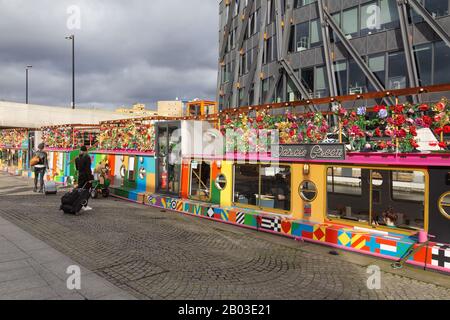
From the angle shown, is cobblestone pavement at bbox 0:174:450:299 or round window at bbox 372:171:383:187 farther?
round window at bbox 372:171:383:187

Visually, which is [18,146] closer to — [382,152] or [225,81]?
[225,81]

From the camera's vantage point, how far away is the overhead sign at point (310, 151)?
8281 millimetres

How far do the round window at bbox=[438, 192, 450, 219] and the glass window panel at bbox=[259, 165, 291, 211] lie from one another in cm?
369

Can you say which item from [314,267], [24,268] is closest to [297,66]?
[314,267]

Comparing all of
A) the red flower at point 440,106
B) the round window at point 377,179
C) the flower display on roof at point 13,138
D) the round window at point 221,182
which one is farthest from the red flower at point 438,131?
the flower display on roof at point 13,138

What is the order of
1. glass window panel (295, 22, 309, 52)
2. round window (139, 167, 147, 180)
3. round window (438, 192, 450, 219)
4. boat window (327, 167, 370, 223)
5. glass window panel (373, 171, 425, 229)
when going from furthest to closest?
glass window panel (295, 22, 309, 52)
round window (139, 167, 147, 180)
boat window (327, 167, 370, 223)
glass window panel (373, 171, 425, 229)
round window (438, 192, 450, 219)

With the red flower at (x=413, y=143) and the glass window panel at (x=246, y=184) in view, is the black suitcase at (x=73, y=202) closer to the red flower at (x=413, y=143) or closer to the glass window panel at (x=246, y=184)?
the glass window panel at (x=246, y=184)

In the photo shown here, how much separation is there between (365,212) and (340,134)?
2.04 m

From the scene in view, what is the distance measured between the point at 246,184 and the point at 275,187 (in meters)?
1.07

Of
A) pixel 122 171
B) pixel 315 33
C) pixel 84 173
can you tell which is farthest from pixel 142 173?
pixel 315 33

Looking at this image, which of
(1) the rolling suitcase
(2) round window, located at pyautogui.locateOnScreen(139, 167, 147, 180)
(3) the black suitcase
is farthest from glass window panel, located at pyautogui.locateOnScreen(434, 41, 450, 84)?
(1) the rolling suitcase

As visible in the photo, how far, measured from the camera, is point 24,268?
6.35 meters

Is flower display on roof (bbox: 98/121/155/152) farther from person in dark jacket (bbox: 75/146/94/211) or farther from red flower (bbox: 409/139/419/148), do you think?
red flower (bbox: 409/139/419/148)

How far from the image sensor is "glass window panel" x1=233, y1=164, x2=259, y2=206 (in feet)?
33.8
